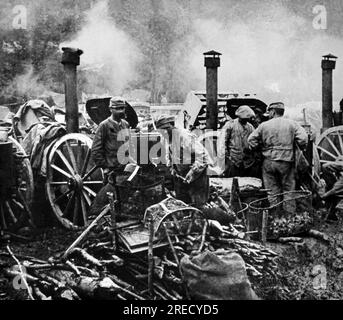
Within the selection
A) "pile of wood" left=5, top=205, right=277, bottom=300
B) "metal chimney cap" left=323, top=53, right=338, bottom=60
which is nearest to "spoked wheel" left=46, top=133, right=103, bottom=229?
"pile of wood" left=5, top=205, right=277, bottom=300

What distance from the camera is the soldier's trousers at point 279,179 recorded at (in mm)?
4566

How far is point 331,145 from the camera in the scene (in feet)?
18.6

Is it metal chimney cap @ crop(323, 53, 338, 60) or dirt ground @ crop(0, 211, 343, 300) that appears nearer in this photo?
dirt ground @ crop(0, 211, 343, 300)

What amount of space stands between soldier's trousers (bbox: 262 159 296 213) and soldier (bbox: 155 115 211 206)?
981 mm

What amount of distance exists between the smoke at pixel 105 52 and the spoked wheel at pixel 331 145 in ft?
9.63

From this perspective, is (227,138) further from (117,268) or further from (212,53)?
(117,268)

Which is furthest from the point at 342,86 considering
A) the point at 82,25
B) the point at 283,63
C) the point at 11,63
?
the point at 11,63

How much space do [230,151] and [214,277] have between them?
2.41m

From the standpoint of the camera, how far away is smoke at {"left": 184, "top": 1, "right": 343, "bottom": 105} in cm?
433

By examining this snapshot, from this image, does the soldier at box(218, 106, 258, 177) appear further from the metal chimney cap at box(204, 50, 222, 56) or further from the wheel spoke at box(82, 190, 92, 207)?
the wheel spoke at box(82, 190, 92, 207)

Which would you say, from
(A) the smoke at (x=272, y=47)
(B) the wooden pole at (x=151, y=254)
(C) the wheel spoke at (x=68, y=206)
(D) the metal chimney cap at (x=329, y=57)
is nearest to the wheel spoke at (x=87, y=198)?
Answer: (C) the wheel spoke at (x=68, y=206)

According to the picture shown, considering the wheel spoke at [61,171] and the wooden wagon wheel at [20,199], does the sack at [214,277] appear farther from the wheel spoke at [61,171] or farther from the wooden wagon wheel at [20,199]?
the wooden wagon wheel at [20,199]

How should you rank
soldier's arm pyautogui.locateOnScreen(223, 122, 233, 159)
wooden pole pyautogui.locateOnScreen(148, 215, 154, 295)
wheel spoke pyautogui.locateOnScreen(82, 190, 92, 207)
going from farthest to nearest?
soldier's arm pyautogui.locateOnScreen(223, 122, 233, 159), wheel spoke pyautogui.locateOnScreen(82, 190, 92, 207), wooden pole pyautogui.locateOnScreen(148, 215, 154, 295)

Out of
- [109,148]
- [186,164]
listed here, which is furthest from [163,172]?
[109,148]
